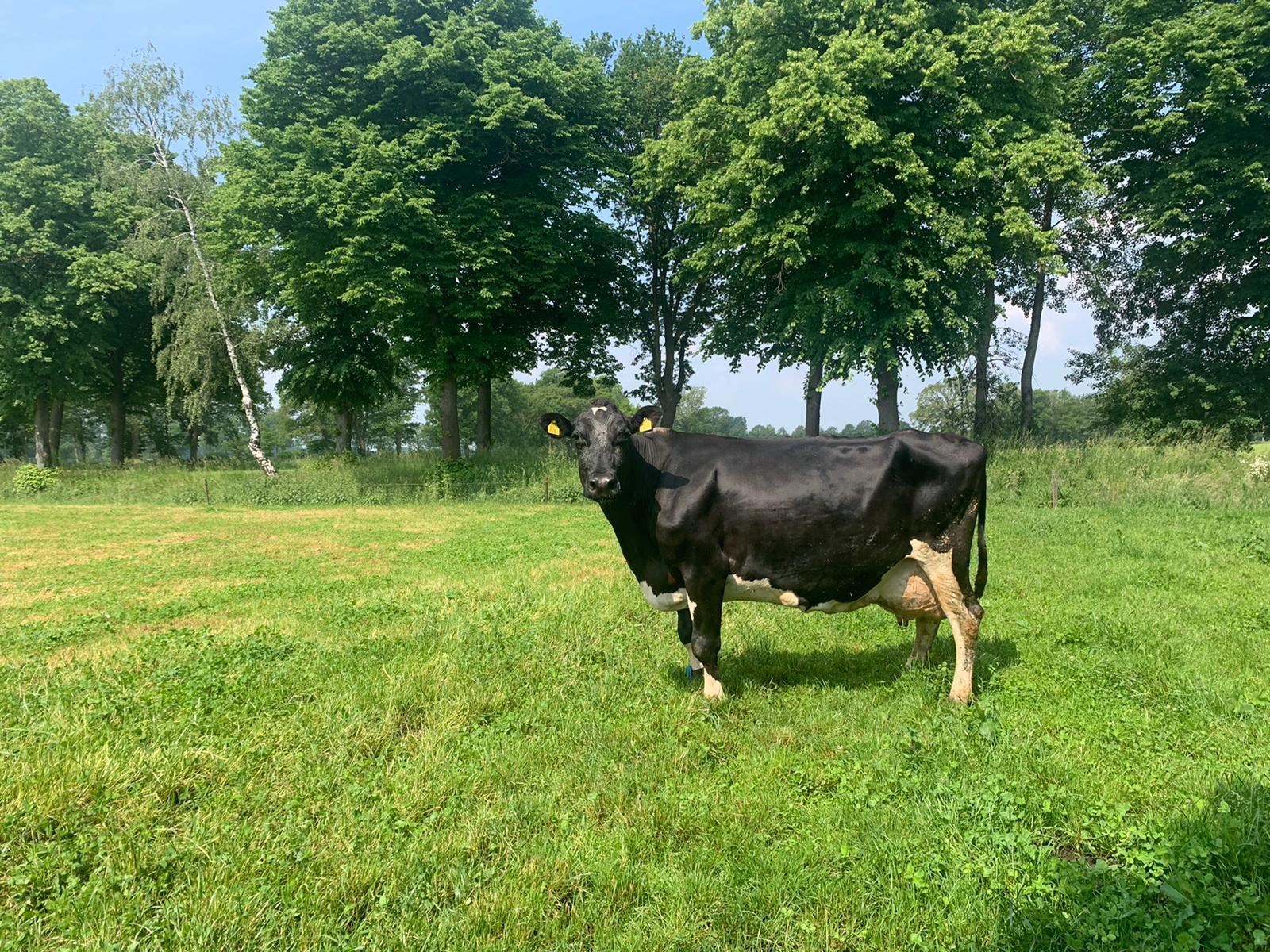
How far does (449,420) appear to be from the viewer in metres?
24.5

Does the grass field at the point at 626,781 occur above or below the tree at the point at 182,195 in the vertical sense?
below

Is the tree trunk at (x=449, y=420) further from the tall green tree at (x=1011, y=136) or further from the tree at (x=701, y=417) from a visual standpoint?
the tree at (x=701, y=417)

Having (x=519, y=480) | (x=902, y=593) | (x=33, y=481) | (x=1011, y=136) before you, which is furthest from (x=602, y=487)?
(x=33, y=481)

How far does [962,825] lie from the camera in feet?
10.8

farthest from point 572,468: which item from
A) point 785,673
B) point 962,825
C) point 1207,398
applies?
point 1207,398

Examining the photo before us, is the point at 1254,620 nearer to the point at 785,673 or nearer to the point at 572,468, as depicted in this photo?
the point at 785,673

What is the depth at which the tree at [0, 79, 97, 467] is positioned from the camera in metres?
29.0

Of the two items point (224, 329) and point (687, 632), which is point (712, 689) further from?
point (224, 329)

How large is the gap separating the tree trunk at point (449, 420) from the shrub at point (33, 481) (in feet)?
54.1

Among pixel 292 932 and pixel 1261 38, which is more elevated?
pixel 1261 38

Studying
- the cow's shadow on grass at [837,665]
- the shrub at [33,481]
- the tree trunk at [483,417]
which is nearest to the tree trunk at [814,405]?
the tree trunk at [483,417]

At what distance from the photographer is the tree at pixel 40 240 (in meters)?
29.0

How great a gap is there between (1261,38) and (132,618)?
31066mm

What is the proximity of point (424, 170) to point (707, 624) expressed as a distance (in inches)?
909
